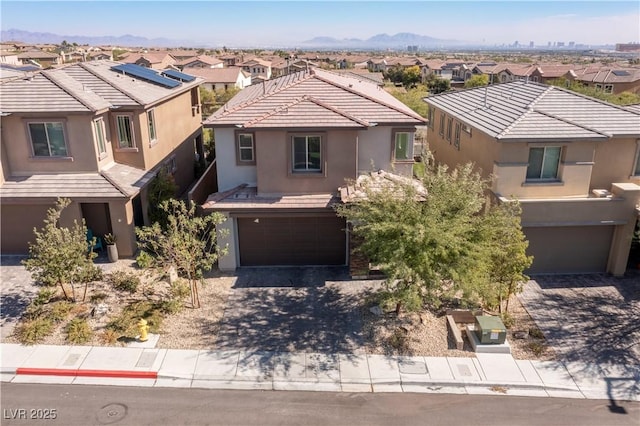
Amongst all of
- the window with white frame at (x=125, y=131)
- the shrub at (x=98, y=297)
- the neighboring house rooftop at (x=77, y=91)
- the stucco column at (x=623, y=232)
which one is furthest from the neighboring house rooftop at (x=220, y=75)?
the stucco column at (x=623, y=232)

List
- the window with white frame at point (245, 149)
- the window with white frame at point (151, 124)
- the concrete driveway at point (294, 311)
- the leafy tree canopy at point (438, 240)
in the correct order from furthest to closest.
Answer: the window with white frame at point (151, 124), the window with white frame at point (245, 149), the concrete driveway at point (294, 311), the leafy tree canopy at point (438, 240)

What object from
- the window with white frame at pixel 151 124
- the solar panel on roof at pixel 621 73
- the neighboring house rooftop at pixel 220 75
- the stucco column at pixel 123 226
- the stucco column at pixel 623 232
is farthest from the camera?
the neighboring house rooftop at pixel 220 75

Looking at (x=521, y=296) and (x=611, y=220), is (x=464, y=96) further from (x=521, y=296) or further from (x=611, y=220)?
(x=521, y=296)

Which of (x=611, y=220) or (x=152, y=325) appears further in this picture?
(x=611, y=220)

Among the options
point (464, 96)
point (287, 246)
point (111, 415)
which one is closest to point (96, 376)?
point (111, 415)

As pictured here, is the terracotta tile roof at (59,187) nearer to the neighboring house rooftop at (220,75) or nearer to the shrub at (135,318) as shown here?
the shrub at (135,318)

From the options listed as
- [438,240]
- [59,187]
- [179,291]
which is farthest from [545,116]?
[59,187]

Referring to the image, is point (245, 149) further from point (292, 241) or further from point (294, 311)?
point (294, 311)

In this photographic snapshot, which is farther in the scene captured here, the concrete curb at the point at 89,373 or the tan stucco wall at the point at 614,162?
the tan stucco wall at the point at 614,162
